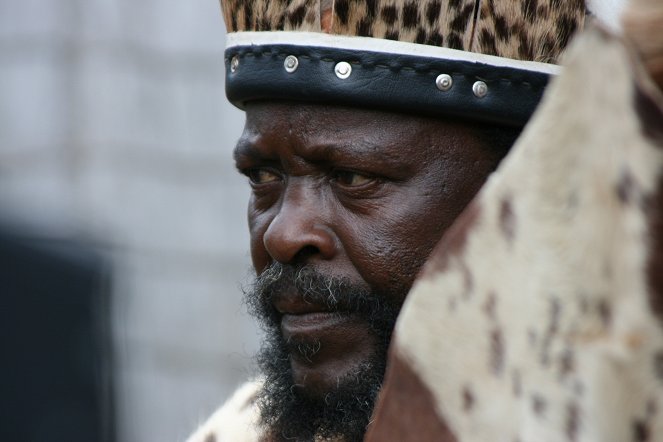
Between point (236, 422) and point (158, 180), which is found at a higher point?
point (236, 422)

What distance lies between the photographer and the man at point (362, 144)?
2.06 metres

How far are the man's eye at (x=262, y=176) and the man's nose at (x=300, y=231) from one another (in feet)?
0.30

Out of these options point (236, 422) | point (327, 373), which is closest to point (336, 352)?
point (327, 373)

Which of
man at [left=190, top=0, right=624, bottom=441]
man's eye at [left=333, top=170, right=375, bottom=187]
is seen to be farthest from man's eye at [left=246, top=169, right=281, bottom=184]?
man's eye at [left=333, top=170, right=375, bottom=187]

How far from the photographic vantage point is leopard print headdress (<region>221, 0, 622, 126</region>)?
80.3 inches

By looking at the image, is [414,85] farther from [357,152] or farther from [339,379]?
[339,379]

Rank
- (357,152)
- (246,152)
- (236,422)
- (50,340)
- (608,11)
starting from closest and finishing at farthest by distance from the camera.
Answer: (608,11)
(357,152)
(246,152)
(236,422)
(50,340)

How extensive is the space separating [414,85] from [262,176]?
0.42 meters

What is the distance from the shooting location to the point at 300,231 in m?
2.19

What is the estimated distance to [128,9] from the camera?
18.9ft

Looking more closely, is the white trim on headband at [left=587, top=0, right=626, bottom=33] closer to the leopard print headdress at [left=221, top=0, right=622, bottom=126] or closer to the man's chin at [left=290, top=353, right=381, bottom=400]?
the leopard print headdress at [left=221, top=0, right=622, bottom=126]

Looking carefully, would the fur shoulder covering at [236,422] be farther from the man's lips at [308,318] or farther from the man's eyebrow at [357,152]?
the man's eyebrow at [357,152]

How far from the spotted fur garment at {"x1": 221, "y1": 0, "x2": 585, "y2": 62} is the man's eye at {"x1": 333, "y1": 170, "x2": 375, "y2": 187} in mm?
256

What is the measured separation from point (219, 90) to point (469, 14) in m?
3.72
